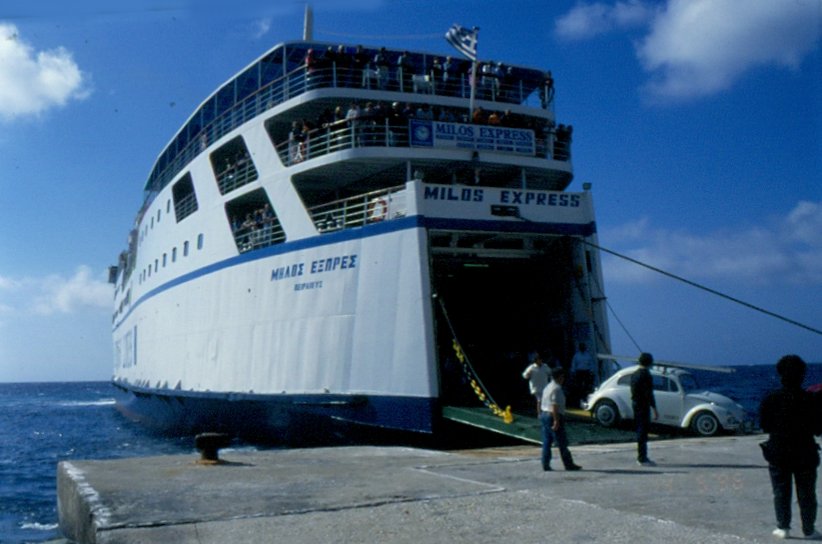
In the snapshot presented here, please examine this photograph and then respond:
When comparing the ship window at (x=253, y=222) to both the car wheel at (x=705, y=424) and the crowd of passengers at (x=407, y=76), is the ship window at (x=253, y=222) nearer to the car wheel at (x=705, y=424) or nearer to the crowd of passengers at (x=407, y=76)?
the crowd of passengers at (x=407, y=76)

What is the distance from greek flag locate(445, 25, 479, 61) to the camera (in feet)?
51.4

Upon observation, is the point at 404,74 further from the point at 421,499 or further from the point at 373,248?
the point at 421,499

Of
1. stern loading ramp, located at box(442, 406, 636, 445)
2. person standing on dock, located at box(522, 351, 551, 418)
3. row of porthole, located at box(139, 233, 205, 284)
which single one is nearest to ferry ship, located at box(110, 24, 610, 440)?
row of porthole, located at box(139, 233, 205, 284)

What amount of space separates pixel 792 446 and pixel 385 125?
10.7m

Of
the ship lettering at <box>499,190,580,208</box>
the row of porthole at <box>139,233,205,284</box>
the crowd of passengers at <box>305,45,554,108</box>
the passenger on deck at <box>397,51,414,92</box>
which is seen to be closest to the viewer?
the ship lettering at <box>499,190,580,208</box>

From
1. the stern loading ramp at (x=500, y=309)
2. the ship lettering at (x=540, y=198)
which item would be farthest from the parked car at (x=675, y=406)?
the ship lettering at (x=540, y=198)

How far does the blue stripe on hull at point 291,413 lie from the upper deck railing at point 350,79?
22.1 feet

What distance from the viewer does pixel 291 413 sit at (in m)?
13.9

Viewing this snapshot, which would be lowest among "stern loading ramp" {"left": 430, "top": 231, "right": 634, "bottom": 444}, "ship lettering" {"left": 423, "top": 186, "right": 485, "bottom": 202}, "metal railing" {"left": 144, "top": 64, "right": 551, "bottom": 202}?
"stern loading ramp" {"left": 430, "top": 231, "right": 634, "bottom": 444}

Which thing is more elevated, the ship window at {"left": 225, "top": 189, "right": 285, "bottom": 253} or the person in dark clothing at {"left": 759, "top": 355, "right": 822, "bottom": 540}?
the ship window at {"left": 225, "top": 189, "right": 285, "bottom": 253}

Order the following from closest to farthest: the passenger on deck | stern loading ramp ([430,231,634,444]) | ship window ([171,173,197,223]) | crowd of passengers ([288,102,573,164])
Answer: crowd of passengers ([288,102,573,164]) → stern loading ramp ([430,231,634,444]) → the passenger on deck → ship window ([171,173,197,223])

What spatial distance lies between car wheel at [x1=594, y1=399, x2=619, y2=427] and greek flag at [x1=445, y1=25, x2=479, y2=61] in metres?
7.75

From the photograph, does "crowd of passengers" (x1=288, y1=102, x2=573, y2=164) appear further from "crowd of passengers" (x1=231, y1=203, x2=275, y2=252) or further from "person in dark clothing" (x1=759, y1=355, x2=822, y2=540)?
"person in dark clothing" (x1=759, y1=355, x2=822, y2=540)

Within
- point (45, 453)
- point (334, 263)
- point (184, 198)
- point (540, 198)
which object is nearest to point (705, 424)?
point (540, 198)
